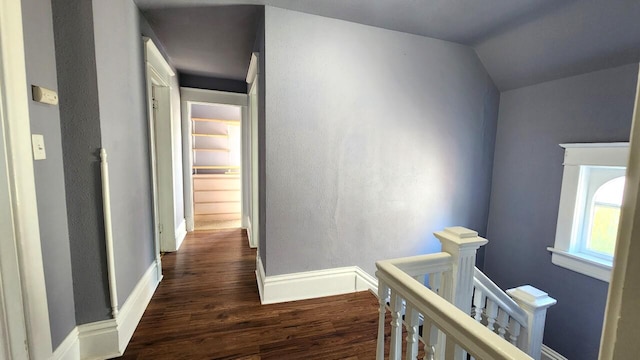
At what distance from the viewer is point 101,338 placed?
1558mm

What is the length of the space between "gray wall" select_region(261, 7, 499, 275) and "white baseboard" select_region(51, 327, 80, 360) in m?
1.19

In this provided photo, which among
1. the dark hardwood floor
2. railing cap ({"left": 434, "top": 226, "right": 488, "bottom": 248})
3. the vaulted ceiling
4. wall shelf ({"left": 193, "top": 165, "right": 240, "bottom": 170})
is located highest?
the vaulted ceiling

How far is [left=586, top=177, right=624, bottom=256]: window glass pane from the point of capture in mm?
2332

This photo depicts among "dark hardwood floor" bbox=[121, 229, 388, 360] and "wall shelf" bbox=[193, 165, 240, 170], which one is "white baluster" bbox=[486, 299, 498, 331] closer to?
"dark hardwood floor" bbox=[121, 229, 388, 360]

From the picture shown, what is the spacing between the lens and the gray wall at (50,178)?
1.20 m

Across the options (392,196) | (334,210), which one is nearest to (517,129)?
(392,196)

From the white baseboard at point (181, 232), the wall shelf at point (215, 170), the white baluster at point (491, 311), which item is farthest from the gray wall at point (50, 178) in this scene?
the wall shelf at point (215, 170)

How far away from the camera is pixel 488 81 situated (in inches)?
116

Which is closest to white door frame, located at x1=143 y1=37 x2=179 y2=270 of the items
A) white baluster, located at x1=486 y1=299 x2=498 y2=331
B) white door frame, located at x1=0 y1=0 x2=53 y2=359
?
white door frame, located at x1=0 y1=0 x2=53 y2=359

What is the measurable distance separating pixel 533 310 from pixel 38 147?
2.93m

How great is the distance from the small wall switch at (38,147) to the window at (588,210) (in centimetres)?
385

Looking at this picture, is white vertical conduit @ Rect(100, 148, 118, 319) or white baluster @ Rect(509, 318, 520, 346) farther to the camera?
white baluster @ Rect(509, 318, 520, 346)

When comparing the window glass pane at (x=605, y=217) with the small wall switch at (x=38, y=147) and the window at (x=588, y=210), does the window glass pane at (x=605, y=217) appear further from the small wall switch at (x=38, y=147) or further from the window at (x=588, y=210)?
the small wall switch at (x=38, y=147)

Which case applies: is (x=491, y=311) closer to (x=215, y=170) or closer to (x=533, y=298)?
(x=533, y=298)
